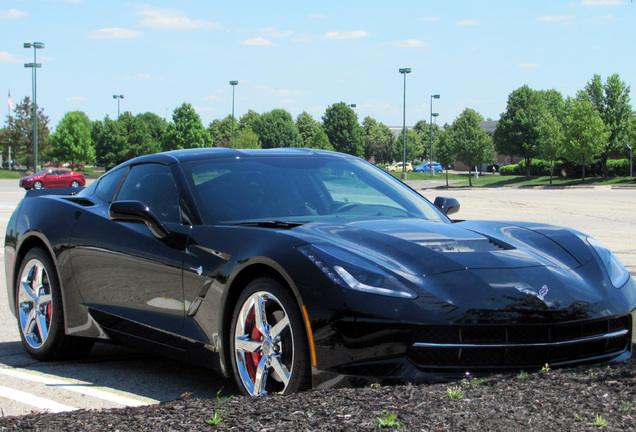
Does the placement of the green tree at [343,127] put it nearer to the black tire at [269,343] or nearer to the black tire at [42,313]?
the black tire at [42,313]

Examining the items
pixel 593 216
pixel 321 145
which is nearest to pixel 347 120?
pixel 321 145

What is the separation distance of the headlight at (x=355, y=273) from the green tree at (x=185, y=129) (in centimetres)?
8748

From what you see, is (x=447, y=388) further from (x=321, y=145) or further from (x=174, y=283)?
(x=321, y=145)

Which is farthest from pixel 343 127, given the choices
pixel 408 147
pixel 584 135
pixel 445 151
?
pixel 584 135

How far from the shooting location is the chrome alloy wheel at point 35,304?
5.41m

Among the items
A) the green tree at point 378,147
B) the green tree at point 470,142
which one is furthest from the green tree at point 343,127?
the green tree at point 470,142

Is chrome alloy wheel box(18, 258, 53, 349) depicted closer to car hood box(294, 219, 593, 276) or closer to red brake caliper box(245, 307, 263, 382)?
red brake caliper box(245, 307, 263, 382)

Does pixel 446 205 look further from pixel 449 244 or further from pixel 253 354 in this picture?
pixel 253 354

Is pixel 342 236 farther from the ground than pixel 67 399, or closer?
farther from the ground

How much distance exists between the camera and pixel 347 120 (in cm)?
11406

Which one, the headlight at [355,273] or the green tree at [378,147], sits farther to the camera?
the green tree at [378,147]

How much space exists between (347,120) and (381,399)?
112068 mm

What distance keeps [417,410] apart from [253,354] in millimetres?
1086

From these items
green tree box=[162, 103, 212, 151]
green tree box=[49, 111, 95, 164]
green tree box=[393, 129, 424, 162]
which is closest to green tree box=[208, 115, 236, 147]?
green tree box=[393, 129, 424, 162]
